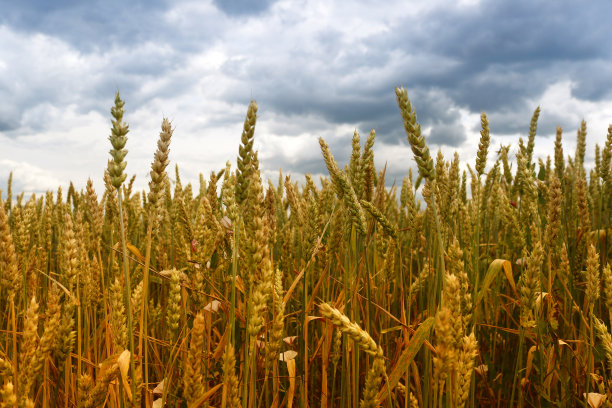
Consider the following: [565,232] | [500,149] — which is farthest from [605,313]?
[500,149]

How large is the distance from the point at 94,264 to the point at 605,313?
2.71 meters

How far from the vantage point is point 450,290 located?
3.32 ft

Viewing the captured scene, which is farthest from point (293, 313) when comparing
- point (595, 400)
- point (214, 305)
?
point (595, 400)

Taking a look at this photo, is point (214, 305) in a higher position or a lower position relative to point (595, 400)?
higher

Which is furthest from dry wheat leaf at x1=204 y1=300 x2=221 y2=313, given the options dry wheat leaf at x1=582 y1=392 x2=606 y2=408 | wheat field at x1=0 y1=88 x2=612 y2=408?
dry wheat leaf at x1=582 y1=392 x2=606 y2=408

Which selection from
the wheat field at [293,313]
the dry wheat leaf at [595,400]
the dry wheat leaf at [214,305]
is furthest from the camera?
the dry wheat leaf at [214,305]

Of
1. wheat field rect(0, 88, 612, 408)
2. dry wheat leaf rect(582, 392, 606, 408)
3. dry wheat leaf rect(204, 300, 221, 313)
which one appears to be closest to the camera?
wheat field rect(0, 88, 612, 408)

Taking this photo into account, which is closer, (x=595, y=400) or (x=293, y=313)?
(x=595, y=400)

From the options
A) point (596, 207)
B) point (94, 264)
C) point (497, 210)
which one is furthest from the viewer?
point (596, 207)

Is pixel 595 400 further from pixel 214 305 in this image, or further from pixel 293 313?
pixel 214 305

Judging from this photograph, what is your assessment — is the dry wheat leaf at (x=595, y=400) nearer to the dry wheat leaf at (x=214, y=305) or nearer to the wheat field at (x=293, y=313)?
the wheat field at (x=293, y=313)

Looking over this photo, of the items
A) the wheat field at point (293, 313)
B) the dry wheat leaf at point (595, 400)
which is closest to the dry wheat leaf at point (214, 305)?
the wheat field at point (293, 313)

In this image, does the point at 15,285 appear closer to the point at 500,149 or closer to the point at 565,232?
the point at 500,149

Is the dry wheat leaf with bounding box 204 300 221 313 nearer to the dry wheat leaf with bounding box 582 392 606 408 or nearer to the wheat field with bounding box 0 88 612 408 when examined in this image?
the wheat field with bounding box 0 88 612 408
